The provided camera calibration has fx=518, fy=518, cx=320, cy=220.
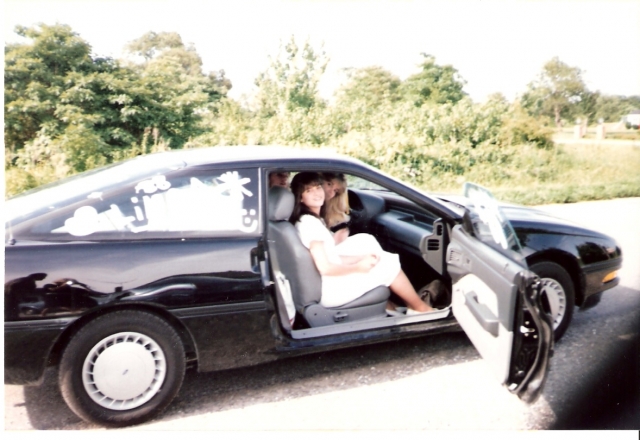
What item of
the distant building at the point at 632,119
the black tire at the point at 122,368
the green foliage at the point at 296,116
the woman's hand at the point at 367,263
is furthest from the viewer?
the green foliage at the point at 296,116

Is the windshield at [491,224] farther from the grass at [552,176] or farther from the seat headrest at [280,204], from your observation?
the grass at [552,176]

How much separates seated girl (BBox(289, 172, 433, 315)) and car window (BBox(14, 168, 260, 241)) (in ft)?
1.70

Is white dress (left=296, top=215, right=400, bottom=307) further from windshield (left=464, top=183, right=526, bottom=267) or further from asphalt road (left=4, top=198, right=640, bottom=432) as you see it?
windshield (left=464, top=183, right=526, bottom=267)

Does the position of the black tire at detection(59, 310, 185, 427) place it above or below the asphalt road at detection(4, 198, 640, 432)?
above

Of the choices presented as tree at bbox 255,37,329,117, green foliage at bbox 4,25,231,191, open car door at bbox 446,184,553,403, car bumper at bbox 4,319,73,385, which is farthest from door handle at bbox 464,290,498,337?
tree at bbox 255,37,329,117

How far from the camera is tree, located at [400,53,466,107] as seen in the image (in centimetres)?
718

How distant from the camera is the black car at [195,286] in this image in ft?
7.93

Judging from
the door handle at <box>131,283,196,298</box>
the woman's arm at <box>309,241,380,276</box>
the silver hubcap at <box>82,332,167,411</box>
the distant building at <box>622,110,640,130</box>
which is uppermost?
the distant building at <box>622,110,640,130</box>

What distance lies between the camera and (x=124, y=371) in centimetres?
A: 258

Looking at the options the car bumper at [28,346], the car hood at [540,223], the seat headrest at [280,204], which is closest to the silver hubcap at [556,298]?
the car hood at [540,223]

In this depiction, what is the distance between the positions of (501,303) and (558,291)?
51.4 inches

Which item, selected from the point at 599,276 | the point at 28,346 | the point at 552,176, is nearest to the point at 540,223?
the point at 599,276

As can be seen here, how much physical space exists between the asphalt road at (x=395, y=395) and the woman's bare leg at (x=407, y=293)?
329 mm

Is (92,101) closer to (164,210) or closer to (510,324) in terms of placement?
(164,210)
